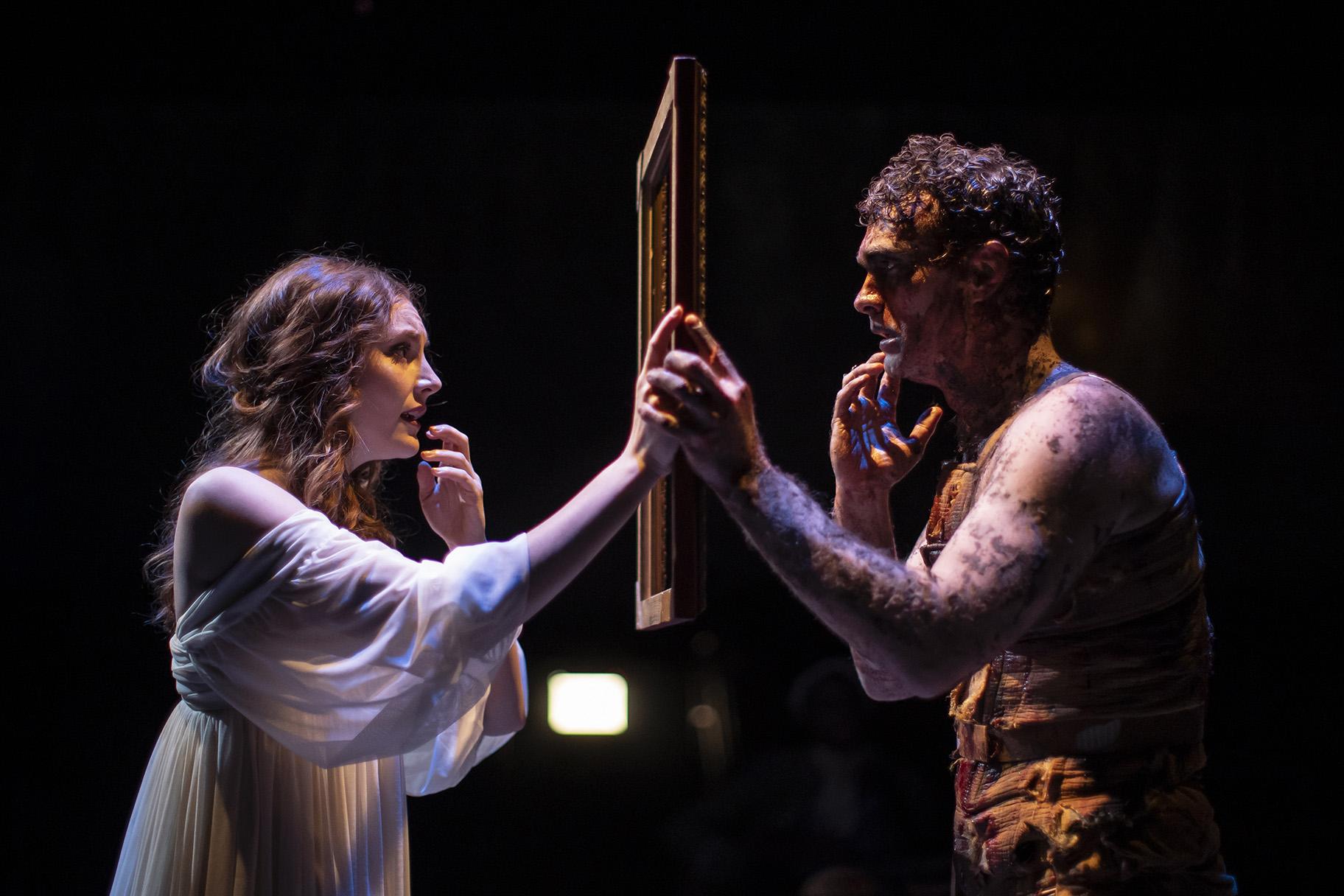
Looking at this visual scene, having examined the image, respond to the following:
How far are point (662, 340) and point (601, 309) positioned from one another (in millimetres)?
2046

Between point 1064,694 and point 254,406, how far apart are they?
4.30 feet

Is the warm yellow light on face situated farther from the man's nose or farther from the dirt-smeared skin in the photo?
the dirt-smeared skin

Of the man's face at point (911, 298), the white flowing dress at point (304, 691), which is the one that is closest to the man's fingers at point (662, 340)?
the white flowing dress at point (304, 691)

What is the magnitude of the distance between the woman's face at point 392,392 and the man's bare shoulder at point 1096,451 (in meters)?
0.95

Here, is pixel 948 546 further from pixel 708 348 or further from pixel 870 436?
pixel 870 436

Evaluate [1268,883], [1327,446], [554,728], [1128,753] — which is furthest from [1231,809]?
[1128,753]

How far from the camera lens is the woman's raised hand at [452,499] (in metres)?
1.84

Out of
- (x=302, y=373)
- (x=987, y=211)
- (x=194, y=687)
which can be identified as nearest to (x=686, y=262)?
(x=987, y=211)

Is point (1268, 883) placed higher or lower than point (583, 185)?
lower

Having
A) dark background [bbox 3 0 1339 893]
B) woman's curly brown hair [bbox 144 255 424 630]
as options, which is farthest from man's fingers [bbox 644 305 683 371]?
dark background [bbox 3 0 1339 893]

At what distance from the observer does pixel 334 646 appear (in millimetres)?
1451

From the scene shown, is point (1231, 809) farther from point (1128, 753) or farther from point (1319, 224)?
point (1128, 753)

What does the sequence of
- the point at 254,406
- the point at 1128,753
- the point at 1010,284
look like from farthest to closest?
the point at 254,406 < the point at 1010,284 < the point at 1128,753

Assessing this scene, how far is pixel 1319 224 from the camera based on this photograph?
3340 millimetres
